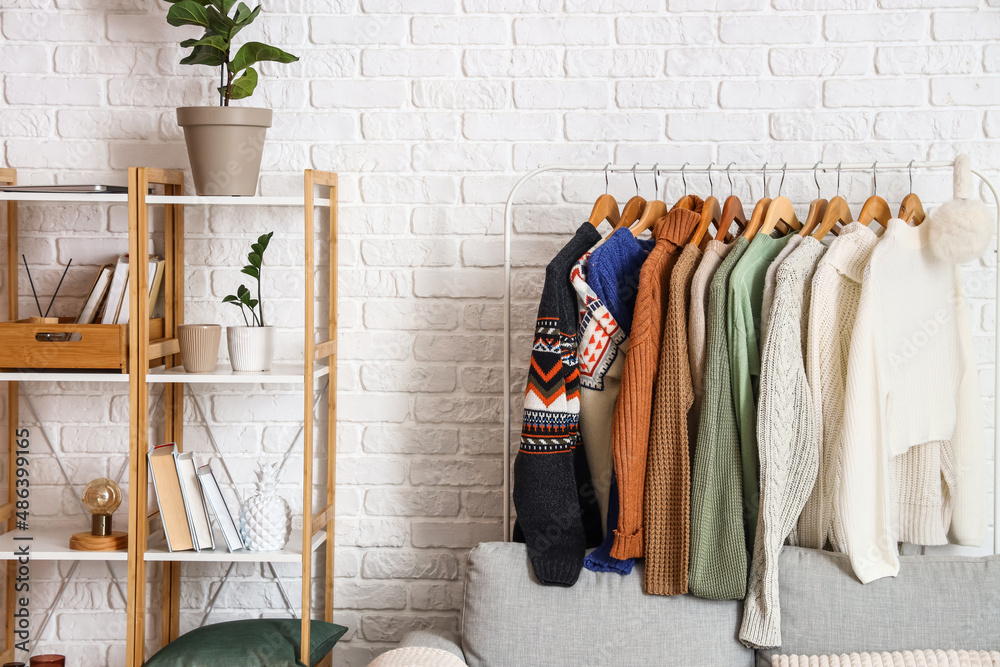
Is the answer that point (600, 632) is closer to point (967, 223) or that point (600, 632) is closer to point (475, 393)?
point (475, 393)

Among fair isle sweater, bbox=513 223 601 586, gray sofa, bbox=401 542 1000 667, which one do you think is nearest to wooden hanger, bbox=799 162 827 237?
fair isle sweater, bbox=513 223 601 586

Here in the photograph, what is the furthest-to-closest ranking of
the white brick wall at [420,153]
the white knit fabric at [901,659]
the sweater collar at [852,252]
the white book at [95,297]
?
the white brick wall at [420,153] → the white book at [95,297] → the sweater collar at [852,252] → the white knit fabric at [901,659]

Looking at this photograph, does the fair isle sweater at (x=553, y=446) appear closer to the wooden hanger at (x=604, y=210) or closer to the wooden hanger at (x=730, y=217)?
the wooden hanger at (x=604, y=210)

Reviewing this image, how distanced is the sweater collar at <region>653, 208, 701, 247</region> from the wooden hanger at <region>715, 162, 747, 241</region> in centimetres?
5

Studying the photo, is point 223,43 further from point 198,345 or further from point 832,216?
point 832,216

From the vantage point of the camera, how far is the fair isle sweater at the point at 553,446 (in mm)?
1676

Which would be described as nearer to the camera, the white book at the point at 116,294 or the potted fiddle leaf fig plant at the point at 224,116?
the potted fiddle leaf fig plant at the point at 224,116

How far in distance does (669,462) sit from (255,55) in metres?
1.23

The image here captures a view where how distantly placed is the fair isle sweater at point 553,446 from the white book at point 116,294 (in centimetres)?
96

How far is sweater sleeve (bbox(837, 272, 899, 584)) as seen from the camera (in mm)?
1618

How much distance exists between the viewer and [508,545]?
5.73 ft

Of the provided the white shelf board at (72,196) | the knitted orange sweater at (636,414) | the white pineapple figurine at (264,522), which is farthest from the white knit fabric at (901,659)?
the white shelf board at (72,196)

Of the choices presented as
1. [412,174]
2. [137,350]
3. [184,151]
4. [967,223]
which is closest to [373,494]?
[137,350]

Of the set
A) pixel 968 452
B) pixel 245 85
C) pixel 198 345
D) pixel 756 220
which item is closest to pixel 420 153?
pixel 245 85
